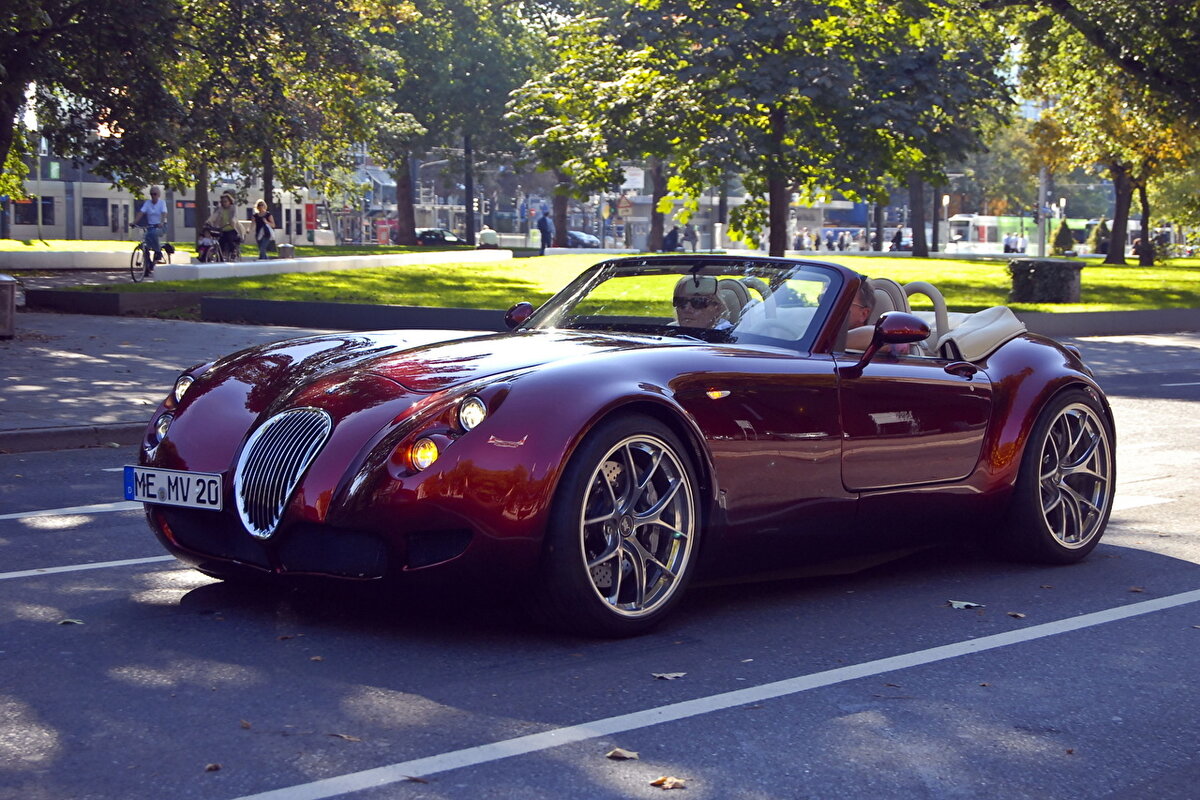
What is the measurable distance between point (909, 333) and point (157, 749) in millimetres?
3215

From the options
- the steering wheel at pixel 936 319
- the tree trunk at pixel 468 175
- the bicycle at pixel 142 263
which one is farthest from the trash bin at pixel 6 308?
the tree trunk at pixel 468 175

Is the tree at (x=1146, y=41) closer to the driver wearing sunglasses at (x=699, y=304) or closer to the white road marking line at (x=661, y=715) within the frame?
the driver wearing sunglasses at (x=699, y=304)

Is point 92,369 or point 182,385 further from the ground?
point 182,385

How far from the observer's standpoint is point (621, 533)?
200 inches

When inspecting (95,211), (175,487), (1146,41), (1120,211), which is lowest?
(175,487)

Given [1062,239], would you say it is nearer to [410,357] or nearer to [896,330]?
[896,330]

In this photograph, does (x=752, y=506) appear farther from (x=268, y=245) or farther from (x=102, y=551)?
(x=268, y=245)

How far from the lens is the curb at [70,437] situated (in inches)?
407

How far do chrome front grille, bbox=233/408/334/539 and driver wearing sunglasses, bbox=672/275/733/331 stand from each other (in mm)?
1752

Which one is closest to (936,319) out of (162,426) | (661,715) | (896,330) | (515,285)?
Answer: (896,330)

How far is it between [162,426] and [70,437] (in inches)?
215

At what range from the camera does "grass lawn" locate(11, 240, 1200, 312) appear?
27016 millimetres

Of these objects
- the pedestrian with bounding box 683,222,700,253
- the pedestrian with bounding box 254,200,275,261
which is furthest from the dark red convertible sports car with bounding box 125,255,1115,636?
the pedestrian with bounding box 683,222,700,253

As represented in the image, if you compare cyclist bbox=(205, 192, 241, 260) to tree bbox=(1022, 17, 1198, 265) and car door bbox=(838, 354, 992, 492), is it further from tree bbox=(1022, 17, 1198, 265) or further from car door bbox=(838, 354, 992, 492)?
car door bbox=(838, 354, 992, 492)
